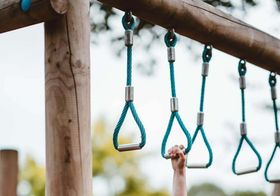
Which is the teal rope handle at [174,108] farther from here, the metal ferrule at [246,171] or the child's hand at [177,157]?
the metal ferrule at [246,171]

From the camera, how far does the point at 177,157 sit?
7.17 ft

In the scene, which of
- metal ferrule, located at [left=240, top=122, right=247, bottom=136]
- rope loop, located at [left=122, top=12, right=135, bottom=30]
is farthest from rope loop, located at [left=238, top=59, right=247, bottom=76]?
rope loop, located at [left=122, top=12, right=135, bottom=30]

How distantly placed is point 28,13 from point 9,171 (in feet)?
3.05

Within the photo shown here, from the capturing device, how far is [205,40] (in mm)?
2139

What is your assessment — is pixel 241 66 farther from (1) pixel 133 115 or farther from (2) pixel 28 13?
(2) pixel 28 13

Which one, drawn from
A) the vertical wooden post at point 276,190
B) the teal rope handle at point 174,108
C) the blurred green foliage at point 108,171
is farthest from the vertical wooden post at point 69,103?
the blurred green foliage at point 108,171

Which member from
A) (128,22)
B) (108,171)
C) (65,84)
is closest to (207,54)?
(128,22)

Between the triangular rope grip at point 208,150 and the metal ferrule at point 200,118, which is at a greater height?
the metal ferrule at point 200,118

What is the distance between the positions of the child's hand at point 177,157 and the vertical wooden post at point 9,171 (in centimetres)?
64

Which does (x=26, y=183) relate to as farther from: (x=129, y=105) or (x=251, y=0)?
(x=129, y=105)

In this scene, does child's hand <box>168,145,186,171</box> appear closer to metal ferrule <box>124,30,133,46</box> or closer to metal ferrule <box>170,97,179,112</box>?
metal ferrule <box>170,97,179,112</box>

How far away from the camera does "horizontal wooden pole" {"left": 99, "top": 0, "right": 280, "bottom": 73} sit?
6.23ft

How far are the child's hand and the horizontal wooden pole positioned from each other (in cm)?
35

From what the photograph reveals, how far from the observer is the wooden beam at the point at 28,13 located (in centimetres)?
167
